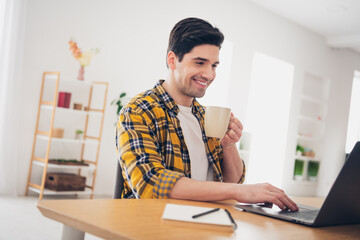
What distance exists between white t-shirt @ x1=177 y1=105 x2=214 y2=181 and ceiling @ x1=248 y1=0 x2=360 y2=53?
5.08 meters

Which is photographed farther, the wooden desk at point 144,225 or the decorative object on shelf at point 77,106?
the decorative object on shelf at point 77,106

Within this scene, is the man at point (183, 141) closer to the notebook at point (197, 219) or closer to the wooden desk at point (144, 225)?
the wooden desk at point (144, 225)

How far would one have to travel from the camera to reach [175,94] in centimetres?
147

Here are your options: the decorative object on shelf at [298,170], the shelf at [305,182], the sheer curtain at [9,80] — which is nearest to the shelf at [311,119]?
→ the decorative object on shelf at [298,170]

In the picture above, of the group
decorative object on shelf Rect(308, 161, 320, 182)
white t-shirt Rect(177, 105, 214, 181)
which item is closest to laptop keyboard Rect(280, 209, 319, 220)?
white t-shirt Rect(177, 105, 214, 181)

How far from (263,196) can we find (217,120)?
11.2 inches

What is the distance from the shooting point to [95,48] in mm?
4582

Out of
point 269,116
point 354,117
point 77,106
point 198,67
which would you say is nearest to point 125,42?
point 77,106

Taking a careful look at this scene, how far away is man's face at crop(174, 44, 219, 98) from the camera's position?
1.40 m

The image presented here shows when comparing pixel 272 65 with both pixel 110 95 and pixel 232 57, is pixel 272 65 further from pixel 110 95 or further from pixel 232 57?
pixel 110 95

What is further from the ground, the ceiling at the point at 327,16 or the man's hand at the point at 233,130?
the ceiling at the point at 327,16

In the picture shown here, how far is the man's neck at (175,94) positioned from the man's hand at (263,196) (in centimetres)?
55

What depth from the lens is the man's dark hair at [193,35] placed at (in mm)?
1379

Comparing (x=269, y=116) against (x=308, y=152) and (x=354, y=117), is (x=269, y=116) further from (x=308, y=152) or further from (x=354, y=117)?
(x=354, y=117)
